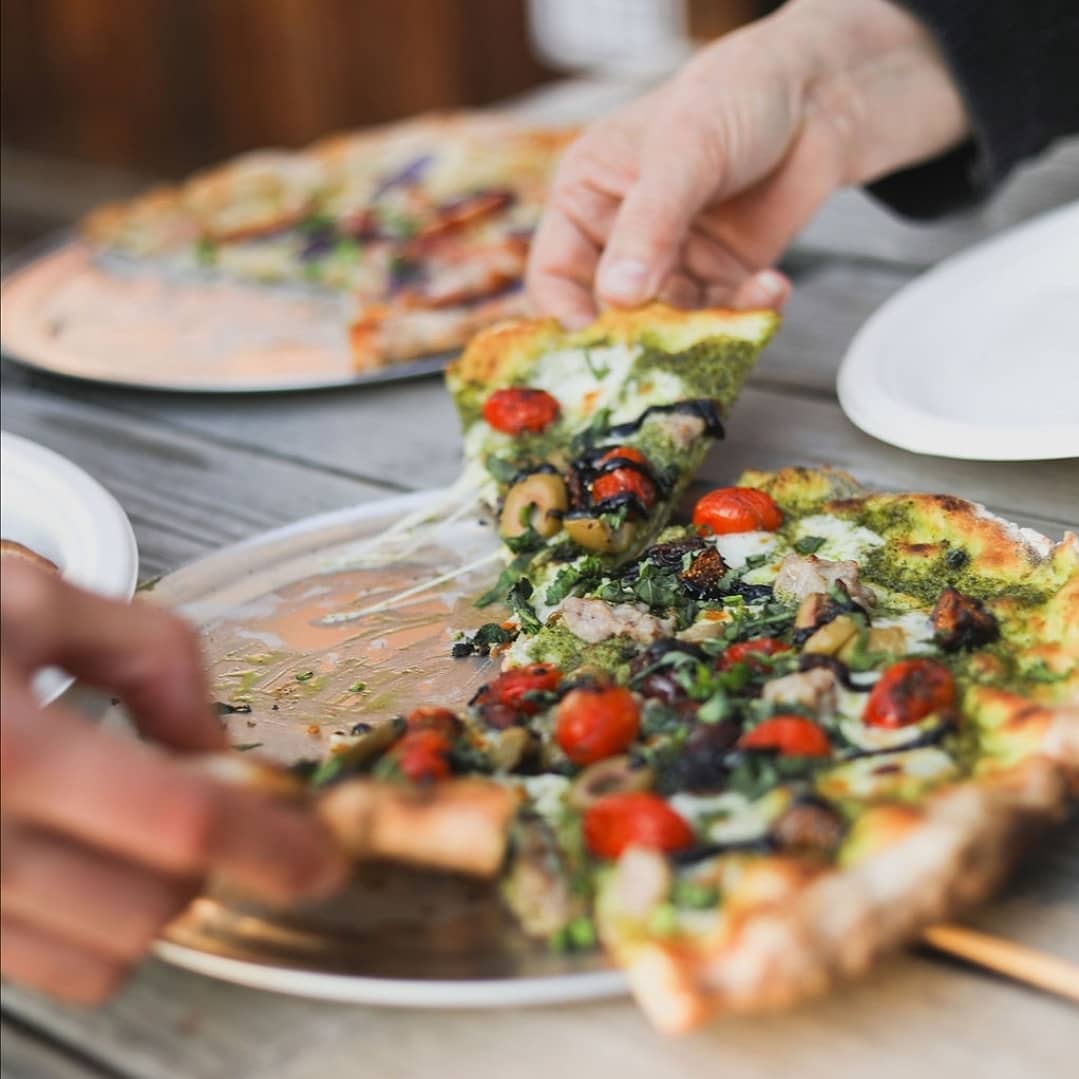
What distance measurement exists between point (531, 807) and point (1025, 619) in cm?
49

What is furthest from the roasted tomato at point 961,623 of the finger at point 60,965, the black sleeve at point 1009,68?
the black sleeve at point 1009,68

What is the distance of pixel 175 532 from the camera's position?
204 centimetres

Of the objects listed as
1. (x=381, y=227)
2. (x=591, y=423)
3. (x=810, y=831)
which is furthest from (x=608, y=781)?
(x=381, y=227)

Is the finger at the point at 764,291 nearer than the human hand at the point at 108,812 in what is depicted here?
No

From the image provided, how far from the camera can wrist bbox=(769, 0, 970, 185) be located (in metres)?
2.54

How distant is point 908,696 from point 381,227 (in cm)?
237

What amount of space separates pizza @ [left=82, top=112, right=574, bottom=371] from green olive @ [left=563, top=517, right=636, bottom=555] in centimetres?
86

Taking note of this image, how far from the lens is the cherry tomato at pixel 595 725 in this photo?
4.05 feet

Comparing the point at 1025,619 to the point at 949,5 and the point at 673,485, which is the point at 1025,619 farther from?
the point at 949,5

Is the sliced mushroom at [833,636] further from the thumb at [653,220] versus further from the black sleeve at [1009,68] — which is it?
the black sleeve at [1009,68]

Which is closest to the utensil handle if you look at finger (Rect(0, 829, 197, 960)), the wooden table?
the wooden table

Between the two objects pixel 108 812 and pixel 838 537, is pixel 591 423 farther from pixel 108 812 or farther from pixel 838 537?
pixel 108 812

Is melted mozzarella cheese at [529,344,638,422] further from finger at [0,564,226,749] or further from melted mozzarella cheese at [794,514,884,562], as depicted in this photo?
finger at [0,564,226,749]

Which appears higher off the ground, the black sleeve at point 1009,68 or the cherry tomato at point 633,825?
the black sleeve at point 1009,68
